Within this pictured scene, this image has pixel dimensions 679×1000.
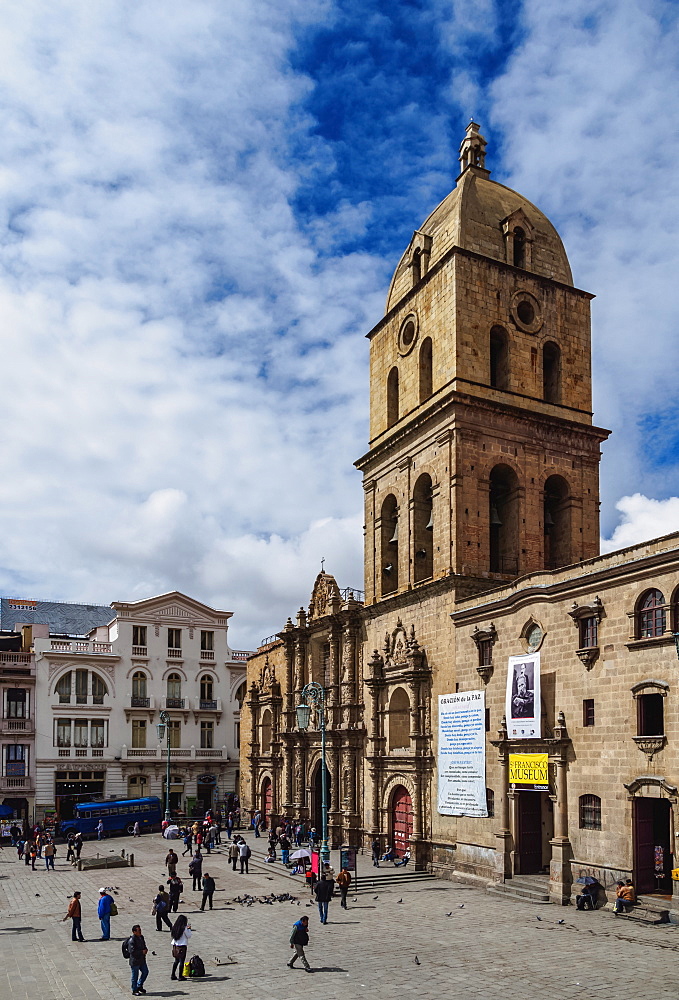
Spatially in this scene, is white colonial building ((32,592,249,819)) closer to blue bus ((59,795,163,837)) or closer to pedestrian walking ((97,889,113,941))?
blue bus ((59,795,163,837))

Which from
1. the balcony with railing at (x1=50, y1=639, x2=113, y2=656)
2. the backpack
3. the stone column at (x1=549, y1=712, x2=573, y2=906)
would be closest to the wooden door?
the stone column at (x1=549, y1=712, x2=573, y2=906)

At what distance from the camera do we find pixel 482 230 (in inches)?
1682

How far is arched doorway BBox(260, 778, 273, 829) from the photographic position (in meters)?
56.2

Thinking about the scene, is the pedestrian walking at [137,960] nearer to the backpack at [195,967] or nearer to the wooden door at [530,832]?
the backpack at [195,967]

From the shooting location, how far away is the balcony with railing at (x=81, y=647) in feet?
208

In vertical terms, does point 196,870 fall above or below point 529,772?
below

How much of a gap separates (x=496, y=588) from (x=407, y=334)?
1502cm

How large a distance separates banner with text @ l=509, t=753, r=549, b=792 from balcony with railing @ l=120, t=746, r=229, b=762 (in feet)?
124

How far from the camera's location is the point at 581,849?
28.9 m

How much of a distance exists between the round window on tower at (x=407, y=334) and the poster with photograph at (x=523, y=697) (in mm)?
17679

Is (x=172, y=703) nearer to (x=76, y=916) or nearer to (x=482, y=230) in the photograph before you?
(x=482, y=230)

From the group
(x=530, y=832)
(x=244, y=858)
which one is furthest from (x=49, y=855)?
(x=530, y=832)

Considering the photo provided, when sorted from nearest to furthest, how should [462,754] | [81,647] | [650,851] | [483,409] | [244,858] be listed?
[650,851]
[462,754]
[244,858]
[483,409]
[81,647]

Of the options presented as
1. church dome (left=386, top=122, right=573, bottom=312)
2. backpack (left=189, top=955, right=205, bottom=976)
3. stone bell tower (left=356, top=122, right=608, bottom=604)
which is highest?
church dome (left=386, top=122, right=573, bottom=312)
